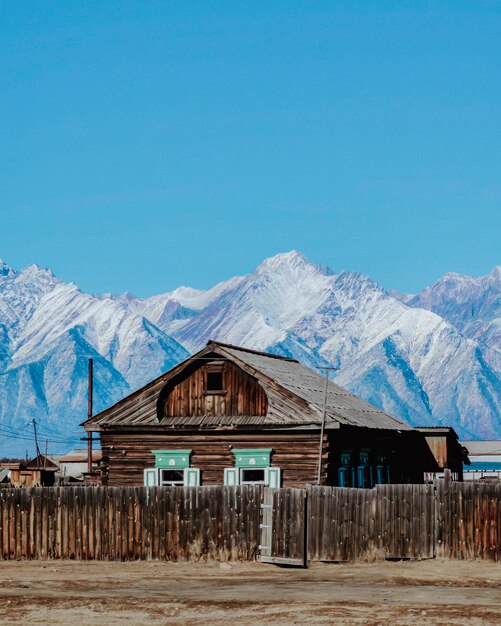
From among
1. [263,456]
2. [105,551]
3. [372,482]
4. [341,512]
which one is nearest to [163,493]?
[105,551]

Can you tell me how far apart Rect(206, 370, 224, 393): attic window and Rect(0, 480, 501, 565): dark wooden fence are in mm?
13149

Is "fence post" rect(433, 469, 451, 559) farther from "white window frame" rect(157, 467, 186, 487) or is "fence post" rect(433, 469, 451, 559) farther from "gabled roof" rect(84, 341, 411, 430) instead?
"white window frame" rect(157, 467, 186, 487)

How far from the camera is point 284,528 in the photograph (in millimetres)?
29938

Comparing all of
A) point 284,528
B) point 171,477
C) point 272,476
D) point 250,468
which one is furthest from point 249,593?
point 171,477

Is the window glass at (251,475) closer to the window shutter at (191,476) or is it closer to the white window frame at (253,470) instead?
the white window frame at (253,470)

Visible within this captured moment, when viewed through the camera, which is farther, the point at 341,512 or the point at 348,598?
the point at 341,512

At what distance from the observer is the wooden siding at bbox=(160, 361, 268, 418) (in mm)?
43531

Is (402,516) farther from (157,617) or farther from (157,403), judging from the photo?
(157,403)

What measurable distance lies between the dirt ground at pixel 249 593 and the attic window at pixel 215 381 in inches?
565

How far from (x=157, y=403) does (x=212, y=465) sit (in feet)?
10.2

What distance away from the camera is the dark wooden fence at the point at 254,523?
1181 inches

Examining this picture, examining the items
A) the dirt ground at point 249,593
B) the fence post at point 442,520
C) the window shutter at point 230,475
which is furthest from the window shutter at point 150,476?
the fence post at point 442,520

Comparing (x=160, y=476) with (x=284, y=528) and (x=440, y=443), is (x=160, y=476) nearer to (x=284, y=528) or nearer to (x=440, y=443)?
(x=284, y=528)

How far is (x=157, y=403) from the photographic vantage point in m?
44.2
